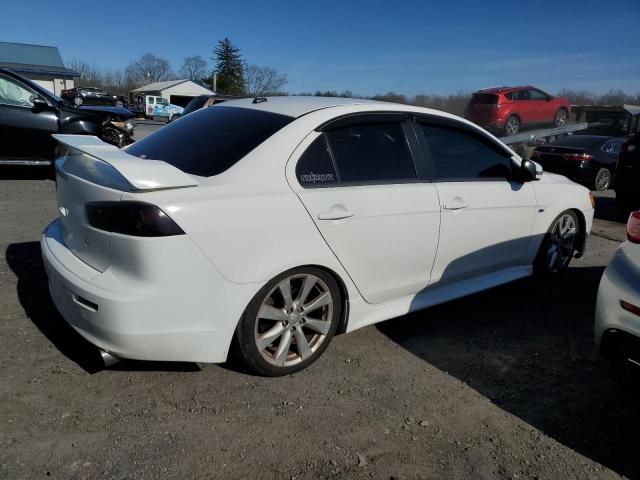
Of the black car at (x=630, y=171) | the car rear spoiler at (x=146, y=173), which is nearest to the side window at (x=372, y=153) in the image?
the car rear spoiler at (x=146, y=173)

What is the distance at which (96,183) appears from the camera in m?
2.70

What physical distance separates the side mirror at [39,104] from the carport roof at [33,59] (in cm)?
4121

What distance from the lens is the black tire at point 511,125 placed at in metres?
16.2

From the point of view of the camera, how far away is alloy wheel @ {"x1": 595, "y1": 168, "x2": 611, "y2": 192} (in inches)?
467

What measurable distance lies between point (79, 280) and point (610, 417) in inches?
116

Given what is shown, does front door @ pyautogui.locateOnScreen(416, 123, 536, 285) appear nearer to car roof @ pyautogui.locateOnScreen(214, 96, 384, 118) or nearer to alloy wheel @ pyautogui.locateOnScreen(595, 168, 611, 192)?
car roof @ pyautogui.locateOnScreen(214, 96, 384, 118)

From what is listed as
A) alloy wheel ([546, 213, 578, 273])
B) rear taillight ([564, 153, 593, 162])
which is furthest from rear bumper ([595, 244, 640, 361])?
rear taillight ([564, 153, 593, 162])

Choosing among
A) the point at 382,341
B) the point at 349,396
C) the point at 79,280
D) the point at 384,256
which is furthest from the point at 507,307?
the point at 79,280

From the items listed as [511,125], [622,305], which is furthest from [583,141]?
[622,305]

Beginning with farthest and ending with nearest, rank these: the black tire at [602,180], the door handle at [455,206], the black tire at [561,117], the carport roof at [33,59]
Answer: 1. the carport roof at [33,59]
2. the black tire at [561,117]
3. the black tire at [602,180]
4. the door handle at [455,206]

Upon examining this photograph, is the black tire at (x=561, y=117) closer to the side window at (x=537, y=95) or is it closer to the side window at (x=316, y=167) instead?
the side window at (x=537, y=95)

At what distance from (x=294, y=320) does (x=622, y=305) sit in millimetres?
1750

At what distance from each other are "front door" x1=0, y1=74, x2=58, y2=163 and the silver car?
8.25 m

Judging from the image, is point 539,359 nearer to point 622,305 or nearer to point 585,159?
point 622,305
